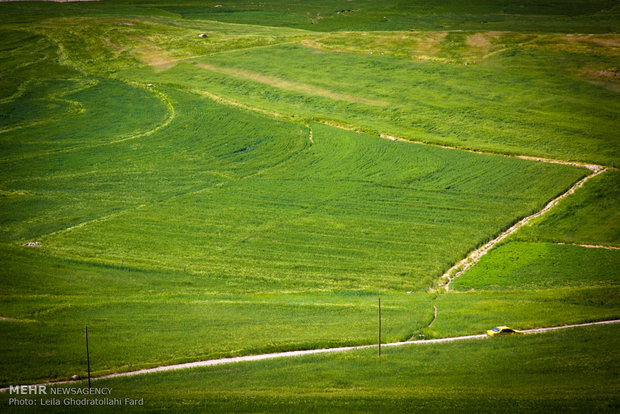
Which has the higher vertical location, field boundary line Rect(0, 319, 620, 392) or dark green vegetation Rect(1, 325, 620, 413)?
dark green vegetation Rect(1, 325, 620, 413)

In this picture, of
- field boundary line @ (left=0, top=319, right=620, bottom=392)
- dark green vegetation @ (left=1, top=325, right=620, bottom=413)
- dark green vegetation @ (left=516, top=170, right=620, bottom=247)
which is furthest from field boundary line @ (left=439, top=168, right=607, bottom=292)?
dark green vegetation @ (left=1, top=325, right=620, bottom=413)

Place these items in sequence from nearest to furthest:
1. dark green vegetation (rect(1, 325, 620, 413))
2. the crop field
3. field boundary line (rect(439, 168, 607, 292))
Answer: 1. dark green vegetation (rect(1, 325, 620, 413))
2. the crop field
3. field boundary line (rect(439, 168, 607, 292))

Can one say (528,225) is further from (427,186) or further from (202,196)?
(202,196)

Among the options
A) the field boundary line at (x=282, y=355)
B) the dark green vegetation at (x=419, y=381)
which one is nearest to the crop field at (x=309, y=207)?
the dark green vegetation at (x=419, y=381)

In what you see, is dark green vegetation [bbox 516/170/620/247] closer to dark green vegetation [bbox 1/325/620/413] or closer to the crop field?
the crop field

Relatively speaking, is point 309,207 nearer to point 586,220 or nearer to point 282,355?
point 282,355

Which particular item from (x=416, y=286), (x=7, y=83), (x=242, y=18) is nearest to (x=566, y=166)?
(x=416, y=286)
